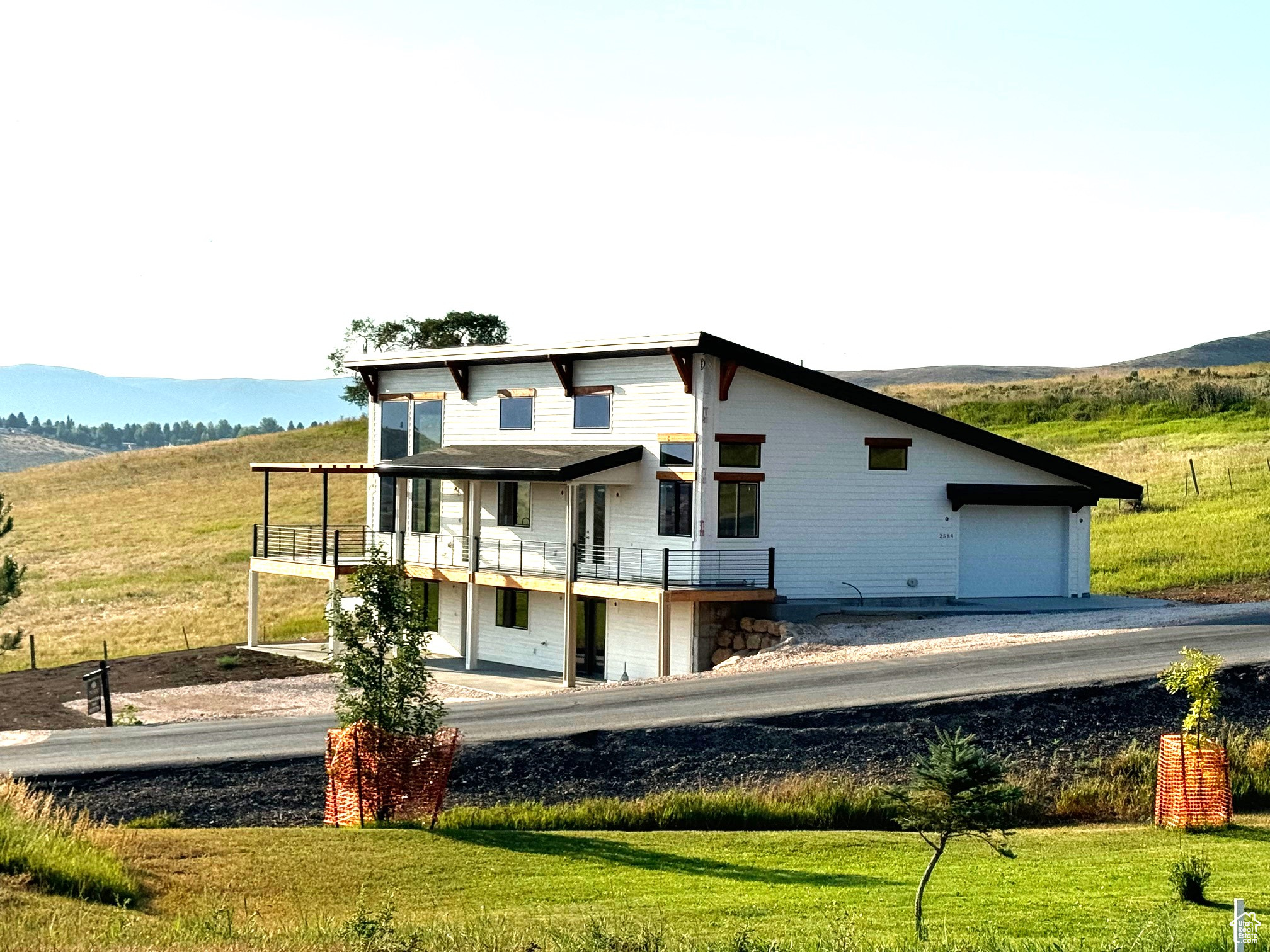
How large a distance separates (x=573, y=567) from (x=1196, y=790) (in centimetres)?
1702

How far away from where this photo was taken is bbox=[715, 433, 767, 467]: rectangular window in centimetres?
3262

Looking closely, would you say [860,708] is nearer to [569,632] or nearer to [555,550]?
[569,632]

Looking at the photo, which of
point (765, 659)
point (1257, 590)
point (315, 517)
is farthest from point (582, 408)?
point (315, 517)

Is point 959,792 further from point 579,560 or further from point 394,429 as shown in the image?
point 394,429

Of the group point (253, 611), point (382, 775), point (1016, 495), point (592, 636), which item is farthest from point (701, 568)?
point (253, 611)

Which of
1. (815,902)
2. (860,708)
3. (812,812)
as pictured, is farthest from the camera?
(860,708)

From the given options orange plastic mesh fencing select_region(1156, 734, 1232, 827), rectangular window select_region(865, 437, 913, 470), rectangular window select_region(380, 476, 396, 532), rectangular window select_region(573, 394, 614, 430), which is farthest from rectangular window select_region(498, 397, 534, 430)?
orange plastic mesh fencing select_region(1156, 734, 1232, 827)

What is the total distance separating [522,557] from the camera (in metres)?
36.8

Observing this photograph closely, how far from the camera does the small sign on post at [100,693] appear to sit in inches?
1148

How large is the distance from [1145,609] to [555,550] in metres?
13.9

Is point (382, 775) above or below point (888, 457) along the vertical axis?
below


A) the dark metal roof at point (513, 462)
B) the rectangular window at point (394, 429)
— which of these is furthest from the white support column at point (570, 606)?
the rectangular window at point (394, 429)

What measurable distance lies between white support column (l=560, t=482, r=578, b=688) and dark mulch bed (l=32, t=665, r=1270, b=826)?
10.6 meters

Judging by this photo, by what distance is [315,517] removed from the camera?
6825 cm
